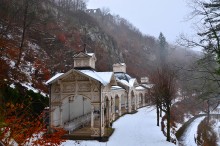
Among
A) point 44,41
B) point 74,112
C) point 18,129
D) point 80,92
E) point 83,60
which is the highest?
point 44,41

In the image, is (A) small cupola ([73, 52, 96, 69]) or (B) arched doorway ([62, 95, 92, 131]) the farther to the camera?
(B) arched doorway ([62, 95, 92, 131])

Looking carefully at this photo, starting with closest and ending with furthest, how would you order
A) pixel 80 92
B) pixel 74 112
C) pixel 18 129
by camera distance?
pixel 18 129 < pixel 80 92 < pixel 74 112

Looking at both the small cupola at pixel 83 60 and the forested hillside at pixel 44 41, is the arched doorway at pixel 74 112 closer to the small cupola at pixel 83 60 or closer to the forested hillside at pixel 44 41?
the small cupola at pixel 83 60

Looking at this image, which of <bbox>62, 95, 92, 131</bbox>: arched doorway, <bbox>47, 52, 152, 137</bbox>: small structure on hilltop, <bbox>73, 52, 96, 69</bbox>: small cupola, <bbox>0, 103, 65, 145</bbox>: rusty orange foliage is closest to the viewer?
<bbox>0, 103, 65, 145</bbox>: rusty orange foliage

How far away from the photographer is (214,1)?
427 inches

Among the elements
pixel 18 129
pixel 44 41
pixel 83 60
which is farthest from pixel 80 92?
pixel 44 41

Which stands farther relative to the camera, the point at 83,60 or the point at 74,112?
the point at 74,112

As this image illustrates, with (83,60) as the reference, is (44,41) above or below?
above

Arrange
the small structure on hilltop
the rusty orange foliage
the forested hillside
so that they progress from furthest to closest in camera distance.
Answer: the forested hillside < the small structure on hilltop < the rusty orange foliage

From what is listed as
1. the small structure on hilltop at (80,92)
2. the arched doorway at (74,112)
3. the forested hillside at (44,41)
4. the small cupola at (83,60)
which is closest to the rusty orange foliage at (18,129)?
the forested hillside at (44,41)

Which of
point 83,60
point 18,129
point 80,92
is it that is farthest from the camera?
point 83,60

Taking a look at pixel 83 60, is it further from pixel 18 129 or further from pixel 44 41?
pixel 44 41

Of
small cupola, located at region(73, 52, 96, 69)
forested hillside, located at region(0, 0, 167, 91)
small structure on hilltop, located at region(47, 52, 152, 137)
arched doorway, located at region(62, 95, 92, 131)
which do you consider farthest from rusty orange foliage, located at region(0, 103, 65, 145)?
small cupola, located at region(73, 52, 96, 69)

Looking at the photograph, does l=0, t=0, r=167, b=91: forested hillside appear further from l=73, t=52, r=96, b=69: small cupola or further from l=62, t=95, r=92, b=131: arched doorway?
l=62, t=95, r=92, b=131: arched doorway
